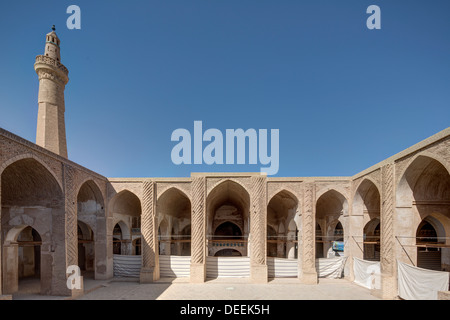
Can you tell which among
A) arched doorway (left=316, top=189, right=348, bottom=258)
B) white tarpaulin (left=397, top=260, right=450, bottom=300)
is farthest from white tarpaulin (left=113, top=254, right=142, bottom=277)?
white tarpaulin (left=397, top=260, right=450, bottom=300)

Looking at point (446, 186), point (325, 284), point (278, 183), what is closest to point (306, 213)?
point (278, 183)

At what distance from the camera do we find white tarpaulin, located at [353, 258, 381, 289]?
10.3m

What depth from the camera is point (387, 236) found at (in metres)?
9.77

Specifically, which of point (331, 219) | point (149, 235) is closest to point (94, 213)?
point (149, 235)

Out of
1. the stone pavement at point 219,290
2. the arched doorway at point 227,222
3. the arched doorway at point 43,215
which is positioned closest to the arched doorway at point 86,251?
the stone pavement at point 219,290

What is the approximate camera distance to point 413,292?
27.8ft

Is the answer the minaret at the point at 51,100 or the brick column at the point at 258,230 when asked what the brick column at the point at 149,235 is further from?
the minaret at the point at 51,100

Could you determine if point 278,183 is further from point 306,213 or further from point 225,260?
point 225,260

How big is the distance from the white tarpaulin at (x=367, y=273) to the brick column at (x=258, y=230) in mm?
4146

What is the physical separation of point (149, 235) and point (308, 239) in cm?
747

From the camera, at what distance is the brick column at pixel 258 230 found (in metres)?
12.2

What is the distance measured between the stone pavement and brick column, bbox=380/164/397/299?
76 centimetres

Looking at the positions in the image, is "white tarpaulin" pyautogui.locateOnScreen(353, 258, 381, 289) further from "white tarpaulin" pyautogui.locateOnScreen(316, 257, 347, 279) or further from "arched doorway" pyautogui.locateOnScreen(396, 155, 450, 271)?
"arched doorway" pyautogui.locateOnScreen(396, 155, 450, 271)

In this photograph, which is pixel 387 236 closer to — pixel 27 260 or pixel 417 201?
pixel 417 201
